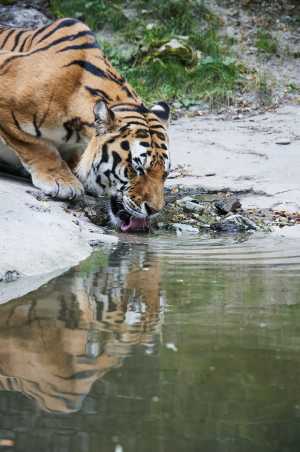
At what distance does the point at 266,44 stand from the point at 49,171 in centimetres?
662

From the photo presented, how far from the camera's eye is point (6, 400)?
8.37 ft

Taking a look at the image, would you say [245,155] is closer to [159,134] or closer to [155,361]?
[159,134]

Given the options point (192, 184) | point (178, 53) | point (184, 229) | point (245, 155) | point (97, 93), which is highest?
point (97, 93)

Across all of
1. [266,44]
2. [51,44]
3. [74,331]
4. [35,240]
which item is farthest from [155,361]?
[266,44]

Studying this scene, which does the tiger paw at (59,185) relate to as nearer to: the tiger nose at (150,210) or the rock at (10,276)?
the tiger nose at (150,210)

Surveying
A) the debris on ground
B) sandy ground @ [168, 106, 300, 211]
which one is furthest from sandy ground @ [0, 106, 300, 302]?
the debris on ground

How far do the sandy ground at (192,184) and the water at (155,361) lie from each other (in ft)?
0.66

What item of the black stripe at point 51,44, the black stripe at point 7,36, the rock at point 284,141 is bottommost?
the rock at point 284,141

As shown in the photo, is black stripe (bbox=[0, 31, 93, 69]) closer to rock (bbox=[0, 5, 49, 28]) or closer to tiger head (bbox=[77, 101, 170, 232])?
tiger head (bbox=[77, 101, 170, 232])

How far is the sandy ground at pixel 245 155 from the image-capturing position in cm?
690

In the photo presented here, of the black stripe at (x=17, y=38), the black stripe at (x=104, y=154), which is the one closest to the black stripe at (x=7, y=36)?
the black stripe at (x=17, y=38)

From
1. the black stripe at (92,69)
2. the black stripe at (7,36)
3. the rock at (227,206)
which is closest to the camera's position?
the rock at (227,206)

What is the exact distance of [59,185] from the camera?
6.28 m

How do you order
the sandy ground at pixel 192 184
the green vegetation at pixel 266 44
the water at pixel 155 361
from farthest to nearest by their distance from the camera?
the green vegetation at pixel 266 44 → the sandy ground at pixel 192 184 → the water at pixel 155 361
